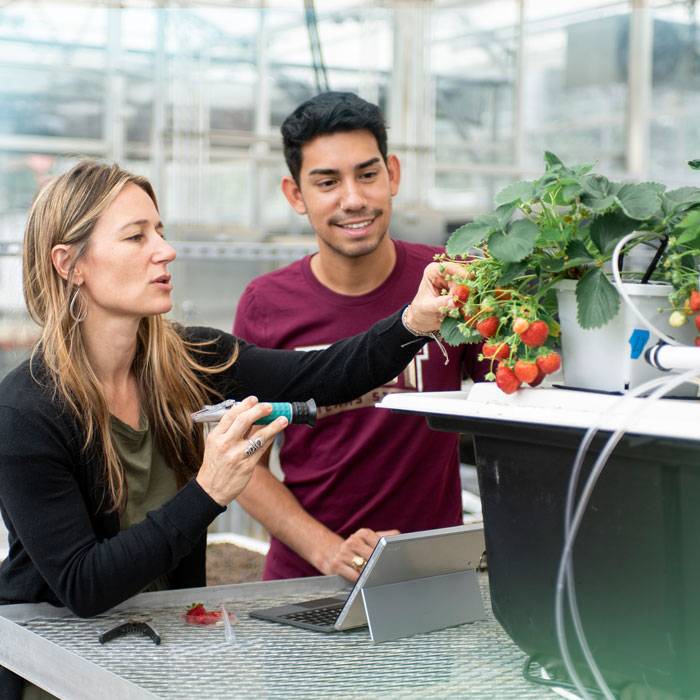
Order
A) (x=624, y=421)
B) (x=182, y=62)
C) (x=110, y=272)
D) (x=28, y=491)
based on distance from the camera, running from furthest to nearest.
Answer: (x=182, y=62) < (x=110, y=272) < (x=28, y=491) < (x=624, y=421)

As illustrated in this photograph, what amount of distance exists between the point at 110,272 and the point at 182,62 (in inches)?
185

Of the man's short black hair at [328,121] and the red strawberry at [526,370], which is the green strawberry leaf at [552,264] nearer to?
the red strawberry at [526,370]

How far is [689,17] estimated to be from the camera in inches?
286

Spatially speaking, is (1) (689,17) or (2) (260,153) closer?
(2) (260,153)

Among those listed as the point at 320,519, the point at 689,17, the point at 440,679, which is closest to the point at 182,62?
the point at 689,17

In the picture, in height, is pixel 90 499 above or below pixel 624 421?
below

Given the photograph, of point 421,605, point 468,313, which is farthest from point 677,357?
point 421,605

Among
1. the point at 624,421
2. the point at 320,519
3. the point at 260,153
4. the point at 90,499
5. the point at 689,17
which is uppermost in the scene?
the point at 689,17

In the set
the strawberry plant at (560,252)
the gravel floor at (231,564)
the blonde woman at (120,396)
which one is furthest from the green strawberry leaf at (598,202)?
the gravel floor at (231,564)

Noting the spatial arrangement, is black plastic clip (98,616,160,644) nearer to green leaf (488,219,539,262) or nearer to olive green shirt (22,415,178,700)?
olive green shirt (22,415,178,700)

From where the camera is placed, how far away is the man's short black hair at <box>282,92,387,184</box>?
6.91ft

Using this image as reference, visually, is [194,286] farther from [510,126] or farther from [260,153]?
[510,126]

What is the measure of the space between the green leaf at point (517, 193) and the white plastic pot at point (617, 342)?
0.10 metres

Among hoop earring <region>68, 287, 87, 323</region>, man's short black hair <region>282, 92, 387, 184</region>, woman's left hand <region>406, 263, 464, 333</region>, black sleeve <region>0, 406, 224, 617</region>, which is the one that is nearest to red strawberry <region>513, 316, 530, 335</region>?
woman's left hand <region>406, 263, 464, 333</region>
